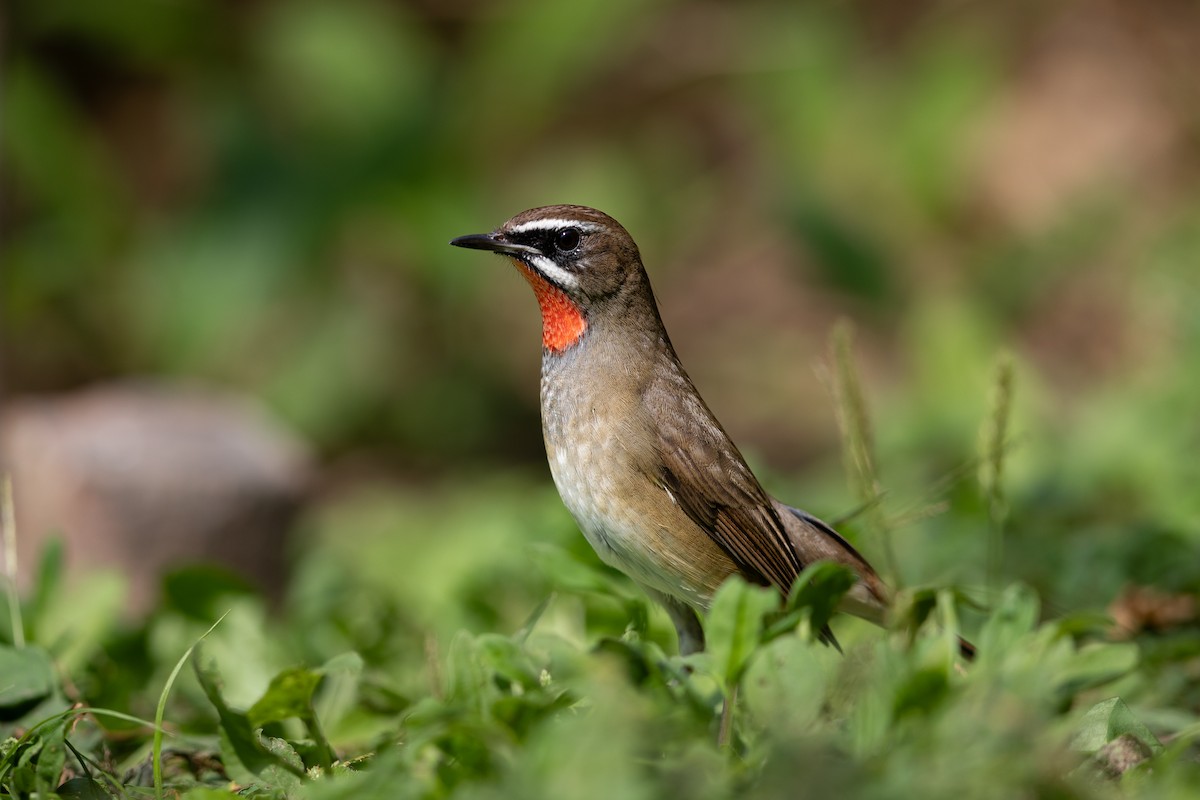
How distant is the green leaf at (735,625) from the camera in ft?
9.36

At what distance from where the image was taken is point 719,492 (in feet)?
13.4

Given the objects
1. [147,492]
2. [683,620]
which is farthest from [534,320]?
[683,620]

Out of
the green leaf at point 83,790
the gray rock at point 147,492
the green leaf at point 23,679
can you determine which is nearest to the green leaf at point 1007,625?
the green leaf at point 83,790

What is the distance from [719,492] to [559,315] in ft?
2.36

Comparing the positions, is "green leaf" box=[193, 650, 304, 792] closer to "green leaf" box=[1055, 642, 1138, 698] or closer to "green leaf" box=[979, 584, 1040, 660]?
"green leaf" box=[979, 584, 1040, 660]

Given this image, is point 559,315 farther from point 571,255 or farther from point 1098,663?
point 1098,663

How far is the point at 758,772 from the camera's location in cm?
249

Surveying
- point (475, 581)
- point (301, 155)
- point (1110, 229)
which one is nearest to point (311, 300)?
point (301, 155)

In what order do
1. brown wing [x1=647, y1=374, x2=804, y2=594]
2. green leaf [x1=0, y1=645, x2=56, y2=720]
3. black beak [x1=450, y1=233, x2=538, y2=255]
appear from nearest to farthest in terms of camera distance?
green leaf [x1=0, y1=645, x2=56, y2=720] < brown wing [x1=647, y1=374, x2=804, y2=594] < black beak [x1=450, y1=233, x2=538, y2=255]

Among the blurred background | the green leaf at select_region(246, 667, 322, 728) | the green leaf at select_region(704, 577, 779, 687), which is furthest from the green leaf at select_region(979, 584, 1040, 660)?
the blurred background

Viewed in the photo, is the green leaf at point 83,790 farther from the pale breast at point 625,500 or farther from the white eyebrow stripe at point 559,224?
the white eyebrow stripe at point 559,224

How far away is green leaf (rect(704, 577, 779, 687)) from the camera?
2852 mm

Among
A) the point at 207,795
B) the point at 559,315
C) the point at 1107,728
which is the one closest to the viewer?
the point at 207,795

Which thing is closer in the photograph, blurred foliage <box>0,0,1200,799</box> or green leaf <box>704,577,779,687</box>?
green leaf <box>704,577,779,687</box>
